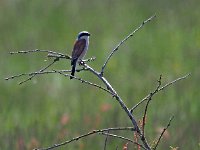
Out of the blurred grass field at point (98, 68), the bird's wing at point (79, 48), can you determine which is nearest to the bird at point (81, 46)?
the bird's wing at point (79, 48)

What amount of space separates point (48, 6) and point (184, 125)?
750 centimetres

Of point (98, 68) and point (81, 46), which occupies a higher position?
point (98, 68)

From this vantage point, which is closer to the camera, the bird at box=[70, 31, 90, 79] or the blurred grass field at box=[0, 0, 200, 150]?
the bird at box=[70, 31, 90, 79]

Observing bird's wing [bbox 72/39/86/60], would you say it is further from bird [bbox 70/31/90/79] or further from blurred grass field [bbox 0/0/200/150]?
→ blurred grass field [bbox 0/0/200/150]

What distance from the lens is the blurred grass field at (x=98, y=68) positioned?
948 centimetres

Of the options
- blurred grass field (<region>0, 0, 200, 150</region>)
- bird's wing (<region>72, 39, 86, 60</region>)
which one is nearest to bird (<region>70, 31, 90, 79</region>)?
bird's wing (<region>72, 39, 86, 60</region>)

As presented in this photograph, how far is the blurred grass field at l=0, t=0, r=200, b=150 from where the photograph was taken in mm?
9484

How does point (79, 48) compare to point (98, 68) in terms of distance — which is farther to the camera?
point (98, 68)

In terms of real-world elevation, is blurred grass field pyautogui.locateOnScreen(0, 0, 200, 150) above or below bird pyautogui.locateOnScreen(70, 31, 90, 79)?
above

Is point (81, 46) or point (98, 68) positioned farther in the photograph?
point (98, 68)

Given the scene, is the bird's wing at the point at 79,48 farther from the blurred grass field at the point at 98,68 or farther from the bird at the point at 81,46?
the blurred grass field at the point at 98,68

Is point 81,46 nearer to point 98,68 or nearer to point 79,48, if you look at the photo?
point 79,48

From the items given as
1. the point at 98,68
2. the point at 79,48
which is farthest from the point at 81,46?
the point at 98,68

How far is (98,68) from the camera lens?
13.0m
